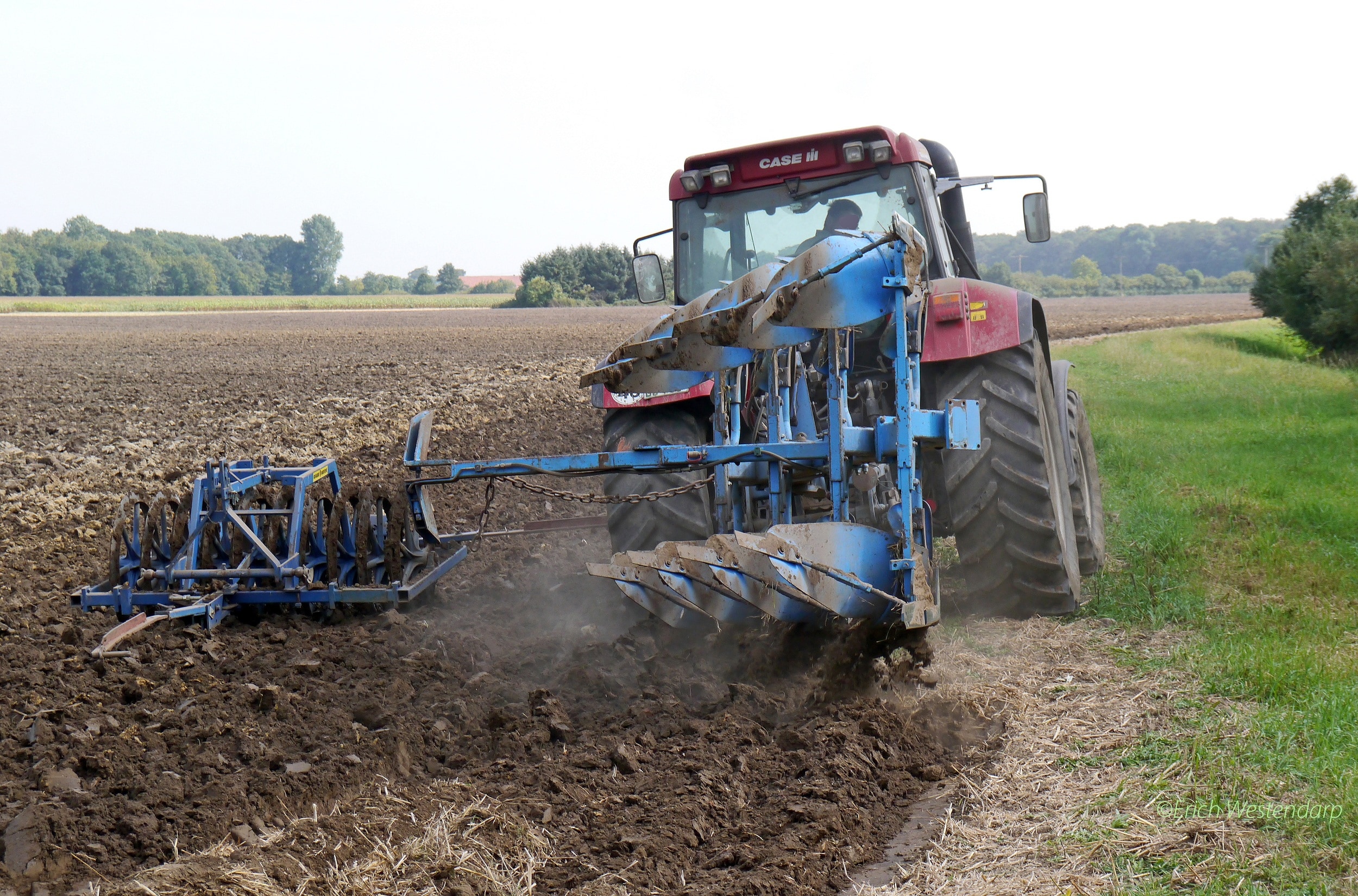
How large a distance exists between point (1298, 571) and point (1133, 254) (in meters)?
109

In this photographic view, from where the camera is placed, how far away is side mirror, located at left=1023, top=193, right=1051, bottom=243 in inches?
229

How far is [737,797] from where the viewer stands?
3043 mm

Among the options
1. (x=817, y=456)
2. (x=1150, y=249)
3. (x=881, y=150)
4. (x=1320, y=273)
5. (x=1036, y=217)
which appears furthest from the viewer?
(x=1150, y=249)

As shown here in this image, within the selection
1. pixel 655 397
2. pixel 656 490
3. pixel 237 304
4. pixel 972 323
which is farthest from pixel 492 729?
pixel 237 304

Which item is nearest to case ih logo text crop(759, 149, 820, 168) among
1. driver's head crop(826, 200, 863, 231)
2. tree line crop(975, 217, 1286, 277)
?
driver's head crop(826, 200, 863, 231)

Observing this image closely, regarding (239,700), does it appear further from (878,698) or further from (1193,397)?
(1193,397)

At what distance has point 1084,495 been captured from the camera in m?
5.69

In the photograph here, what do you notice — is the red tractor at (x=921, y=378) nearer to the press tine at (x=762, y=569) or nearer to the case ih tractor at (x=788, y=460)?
the case ih tractor at (x=788, y=460)

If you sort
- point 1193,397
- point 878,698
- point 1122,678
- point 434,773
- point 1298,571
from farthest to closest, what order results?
point 1193,397 < point 1298,571 < point 1122,678 < point 878,698 < point 434,773

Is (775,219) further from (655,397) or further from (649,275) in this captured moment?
(655,397)

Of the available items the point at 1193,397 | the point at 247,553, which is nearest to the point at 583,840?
the point at 247,553

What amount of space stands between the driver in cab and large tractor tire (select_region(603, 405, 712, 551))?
1.09m

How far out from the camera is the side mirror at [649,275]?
626cm

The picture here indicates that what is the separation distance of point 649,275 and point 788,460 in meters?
2.68
